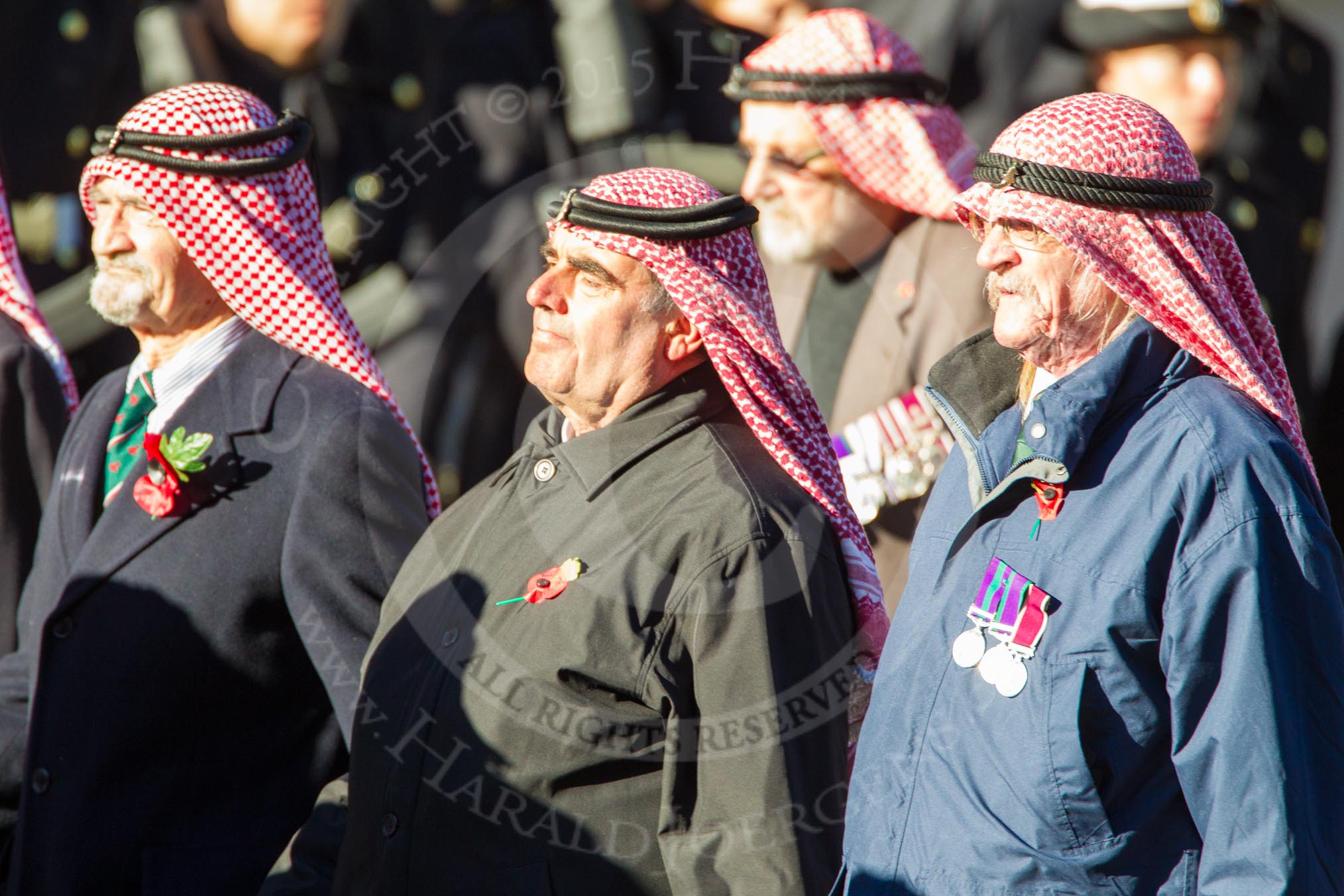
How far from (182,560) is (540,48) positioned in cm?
279

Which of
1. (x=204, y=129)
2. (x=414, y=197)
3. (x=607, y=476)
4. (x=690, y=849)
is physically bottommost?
(x=414, y=197)

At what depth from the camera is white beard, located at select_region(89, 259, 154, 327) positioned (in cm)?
327

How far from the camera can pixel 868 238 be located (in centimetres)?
441

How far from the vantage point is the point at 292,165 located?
342 centimetres

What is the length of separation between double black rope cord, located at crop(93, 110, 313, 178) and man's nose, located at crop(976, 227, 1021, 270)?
1.83 meters

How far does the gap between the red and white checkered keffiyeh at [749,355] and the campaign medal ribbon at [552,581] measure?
1.38 feet

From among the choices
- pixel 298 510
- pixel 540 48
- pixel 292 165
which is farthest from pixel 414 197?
pixel 298 510

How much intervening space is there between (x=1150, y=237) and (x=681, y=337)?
88 centimetres

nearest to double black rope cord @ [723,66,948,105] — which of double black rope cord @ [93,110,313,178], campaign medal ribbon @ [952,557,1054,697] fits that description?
double black rope cord @ [93,110,313,178]

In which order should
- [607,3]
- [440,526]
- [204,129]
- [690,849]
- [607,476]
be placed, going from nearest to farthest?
1. [690,849]
2. [607,476]
3. [440,526]
4. [204,129]
5. [607,3]

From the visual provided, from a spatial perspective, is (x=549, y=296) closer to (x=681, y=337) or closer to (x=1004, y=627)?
(x=681, y=337)

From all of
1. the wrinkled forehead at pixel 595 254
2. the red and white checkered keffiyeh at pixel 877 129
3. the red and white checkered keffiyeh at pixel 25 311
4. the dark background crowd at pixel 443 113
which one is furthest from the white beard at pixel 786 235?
the red and white checkered keffiyeh at pixel 25 311

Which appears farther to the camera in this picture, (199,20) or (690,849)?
(199,20)

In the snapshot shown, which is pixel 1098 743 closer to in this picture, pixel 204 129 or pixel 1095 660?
pixel 1095 660
